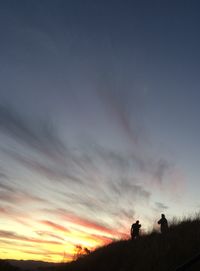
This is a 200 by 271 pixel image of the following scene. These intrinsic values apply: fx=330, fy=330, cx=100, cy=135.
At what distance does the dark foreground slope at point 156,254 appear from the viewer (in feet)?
42.2

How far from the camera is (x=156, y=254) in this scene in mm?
14086

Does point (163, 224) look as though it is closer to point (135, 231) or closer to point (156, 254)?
point (135, 231)

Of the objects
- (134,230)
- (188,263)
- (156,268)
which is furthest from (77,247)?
(188,263)

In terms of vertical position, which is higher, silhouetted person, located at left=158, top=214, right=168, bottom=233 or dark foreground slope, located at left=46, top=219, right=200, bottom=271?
silhouetted person, located at left=158, top=214, right=168, bottom=233

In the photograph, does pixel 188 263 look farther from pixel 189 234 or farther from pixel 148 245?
pixel 148 245

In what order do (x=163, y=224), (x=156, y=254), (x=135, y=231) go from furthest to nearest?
(x=135, y=231) < (x=163, y=224) < (x=156, y=254)

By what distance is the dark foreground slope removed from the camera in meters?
12.9

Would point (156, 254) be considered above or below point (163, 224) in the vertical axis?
below

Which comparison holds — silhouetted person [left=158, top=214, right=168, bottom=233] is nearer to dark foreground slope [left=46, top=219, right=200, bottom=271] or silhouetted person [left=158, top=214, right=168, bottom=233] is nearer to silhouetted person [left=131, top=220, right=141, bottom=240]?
dark foreground slope [left=46, top=219, right=200, bottom=271]

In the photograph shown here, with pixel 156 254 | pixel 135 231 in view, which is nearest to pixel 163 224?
pixel 135 231

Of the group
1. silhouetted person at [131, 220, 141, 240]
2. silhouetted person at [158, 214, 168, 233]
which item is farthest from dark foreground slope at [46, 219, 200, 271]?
silhouetted person at [131, 220, 141, 240]

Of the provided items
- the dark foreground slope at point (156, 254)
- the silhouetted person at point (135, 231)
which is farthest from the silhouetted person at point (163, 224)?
the silhouetted person at point (135, 231)

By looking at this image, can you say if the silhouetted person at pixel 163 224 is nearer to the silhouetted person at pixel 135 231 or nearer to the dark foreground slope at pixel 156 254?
the dark foreground slope at pixel 156 254

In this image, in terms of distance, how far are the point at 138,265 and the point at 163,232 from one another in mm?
4928
